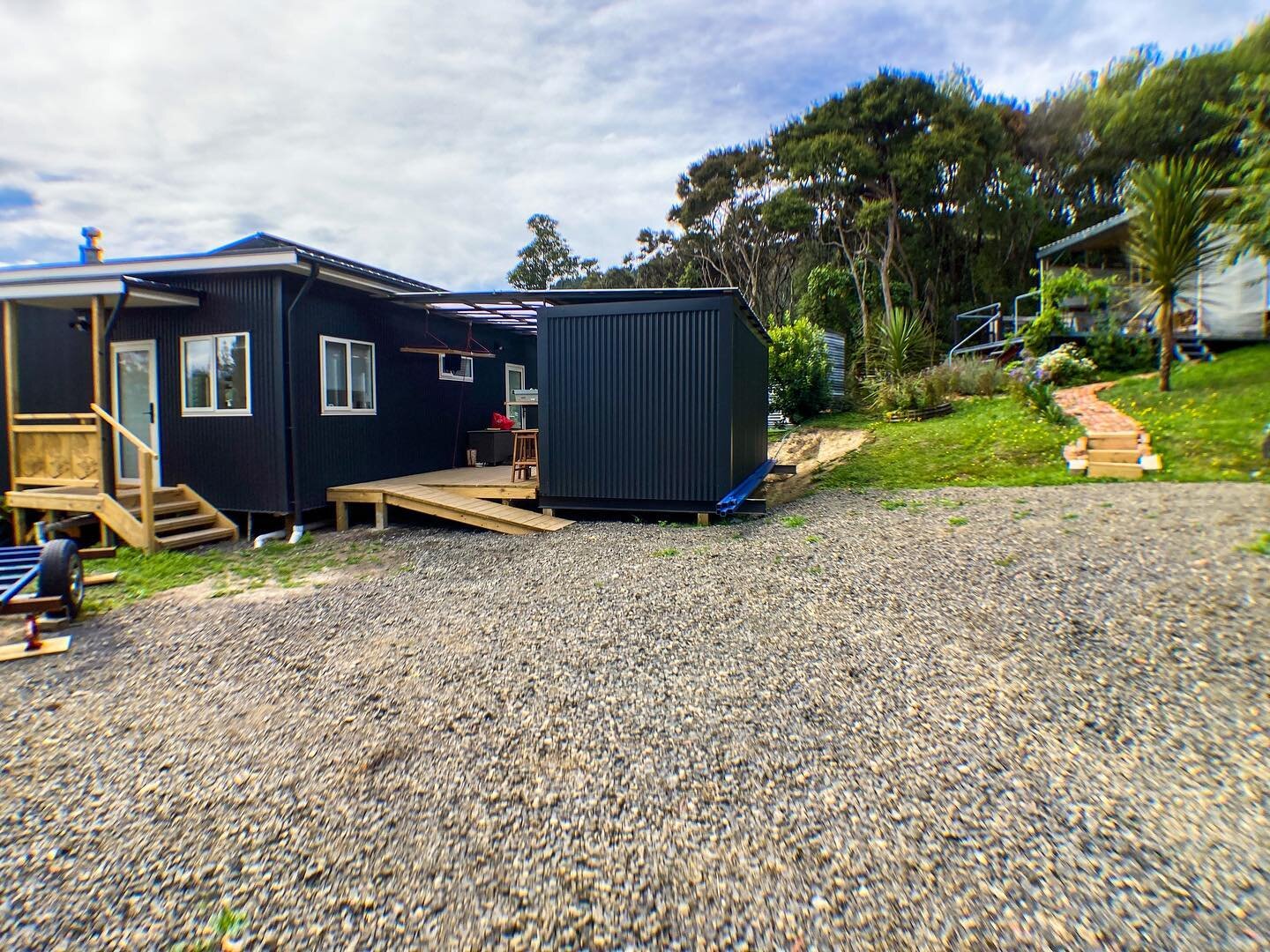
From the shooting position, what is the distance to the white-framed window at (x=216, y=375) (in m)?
7.84

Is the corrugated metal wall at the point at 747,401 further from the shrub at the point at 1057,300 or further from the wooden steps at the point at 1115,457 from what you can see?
the shrub at the point at 1057,300

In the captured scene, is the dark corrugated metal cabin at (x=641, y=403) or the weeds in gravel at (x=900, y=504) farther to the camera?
the weeds in gravel at (x=900, y=504)

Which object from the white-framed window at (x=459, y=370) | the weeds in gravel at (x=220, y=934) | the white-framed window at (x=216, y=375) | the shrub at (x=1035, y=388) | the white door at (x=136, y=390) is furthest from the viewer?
the white-framed window at (x=459, y=370)

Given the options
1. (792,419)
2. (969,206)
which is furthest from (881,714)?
(969,206)

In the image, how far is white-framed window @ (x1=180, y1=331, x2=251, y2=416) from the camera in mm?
7844

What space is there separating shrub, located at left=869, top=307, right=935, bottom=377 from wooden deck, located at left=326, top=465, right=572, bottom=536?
918 cm

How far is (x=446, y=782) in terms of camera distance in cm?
246

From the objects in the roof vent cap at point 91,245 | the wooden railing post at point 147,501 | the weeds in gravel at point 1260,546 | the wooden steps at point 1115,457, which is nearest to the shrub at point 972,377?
the wooden steps at point 1115,457

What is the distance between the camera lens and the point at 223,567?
6508mm

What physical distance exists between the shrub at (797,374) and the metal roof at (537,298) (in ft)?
18.2

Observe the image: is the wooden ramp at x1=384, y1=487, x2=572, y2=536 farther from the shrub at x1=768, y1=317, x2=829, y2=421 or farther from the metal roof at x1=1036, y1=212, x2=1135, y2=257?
the metal roof at x1=1036, y1=212, x2=1135, y2=257

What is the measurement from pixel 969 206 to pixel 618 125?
14.2 metres

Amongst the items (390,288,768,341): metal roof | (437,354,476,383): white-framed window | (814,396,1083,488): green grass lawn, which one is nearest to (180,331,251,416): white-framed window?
(390,288,768,341): metal roof

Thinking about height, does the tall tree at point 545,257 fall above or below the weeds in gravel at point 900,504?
above
